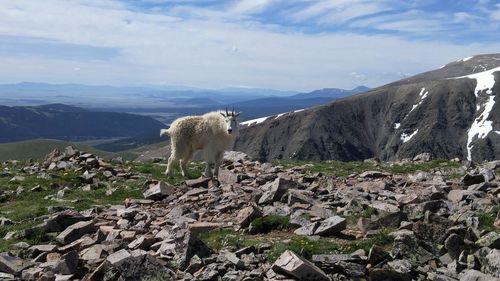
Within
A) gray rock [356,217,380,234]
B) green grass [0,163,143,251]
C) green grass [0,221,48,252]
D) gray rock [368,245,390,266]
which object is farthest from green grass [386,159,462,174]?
green grass [0,221,48,252]

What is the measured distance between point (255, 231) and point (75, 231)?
510cm

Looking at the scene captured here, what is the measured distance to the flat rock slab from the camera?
1162cm

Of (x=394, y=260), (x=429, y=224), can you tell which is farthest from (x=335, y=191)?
(x=394, y=260)

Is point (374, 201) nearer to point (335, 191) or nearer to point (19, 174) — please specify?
point (335, 191)

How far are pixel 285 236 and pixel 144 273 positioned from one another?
13.8ft

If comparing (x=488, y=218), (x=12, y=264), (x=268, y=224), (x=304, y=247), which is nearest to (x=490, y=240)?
(x=488, y=218)

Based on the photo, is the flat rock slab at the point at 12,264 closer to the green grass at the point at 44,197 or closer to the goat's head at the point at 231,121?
the green grass at the point at 44,197

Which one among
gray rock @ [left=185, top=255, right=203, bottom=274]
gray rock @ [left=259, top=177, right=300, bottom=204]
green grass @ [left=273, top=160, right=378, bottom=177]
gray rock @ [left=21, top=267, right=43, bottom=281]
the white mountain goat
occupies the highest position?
the white mountain goat

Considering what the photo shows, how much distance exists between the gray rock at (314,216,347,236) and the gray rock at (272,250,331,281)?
269 cm

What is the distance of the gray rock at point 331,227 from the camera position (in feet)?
44.1

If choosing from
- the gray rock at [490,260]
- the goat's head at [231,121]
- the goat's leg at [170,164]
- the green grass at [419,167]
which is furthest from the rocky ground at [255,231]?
the green grass at [419,167]

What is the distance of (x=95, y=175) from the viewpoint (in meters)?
24.2

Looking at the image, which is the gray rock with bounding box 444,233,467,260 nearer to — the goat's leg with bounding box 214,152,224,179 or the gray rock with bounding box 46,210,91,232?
the gray rock with bounding box 46,210,91,232

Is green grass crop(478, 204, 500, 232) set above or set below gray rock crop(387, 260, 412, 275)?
above
